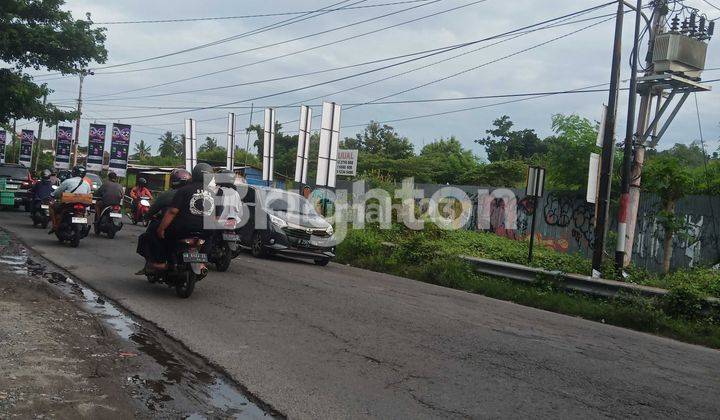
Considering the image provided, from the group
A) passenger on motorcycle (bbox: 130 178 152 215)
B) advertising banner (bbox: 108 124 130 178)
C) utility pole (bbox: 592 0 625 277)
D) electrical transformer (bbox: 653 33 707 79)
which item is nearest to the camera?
utility pole (bbox: 592 0 625 277)

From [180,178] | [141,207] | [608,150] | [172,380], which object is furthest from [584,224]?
[172,380]

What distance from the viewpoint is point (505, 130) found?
167 ft

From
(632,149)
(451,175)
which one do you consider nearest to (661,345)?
(632,149)

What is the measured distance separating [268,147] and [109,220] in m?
10.2

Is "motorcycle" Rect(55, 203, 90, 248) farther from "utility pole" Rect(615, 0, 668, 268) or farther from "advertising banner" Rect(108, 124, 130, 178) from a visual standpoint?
"advertising banner" Rect(108, 124, 130, 178)

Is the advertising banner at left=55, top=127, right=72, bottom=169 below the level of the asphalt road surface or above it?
above

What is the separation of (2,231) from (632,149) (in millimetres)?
16116

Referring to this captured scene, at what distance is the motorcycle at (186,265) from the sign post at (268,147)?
16.5 metres

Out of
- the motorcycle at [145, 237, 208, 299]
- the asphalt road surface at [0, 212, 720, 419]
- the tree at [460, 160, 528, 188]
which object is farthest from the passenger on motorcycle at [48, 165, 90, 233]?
the tree at [460, 160, 528, 188]

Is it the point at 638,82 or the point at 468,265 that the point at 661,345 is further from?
the point at 638,82

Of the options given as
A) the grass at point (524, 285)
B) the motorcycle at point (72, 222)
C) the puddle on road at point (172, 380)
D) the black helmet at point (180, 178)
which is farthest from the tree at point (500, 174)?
the puddle on road at point (172, 380)

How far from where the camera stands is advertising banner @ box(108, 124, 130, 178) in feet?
123

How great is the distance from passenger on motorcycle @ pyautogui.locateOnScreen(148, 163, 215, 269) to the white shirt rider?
233 inches

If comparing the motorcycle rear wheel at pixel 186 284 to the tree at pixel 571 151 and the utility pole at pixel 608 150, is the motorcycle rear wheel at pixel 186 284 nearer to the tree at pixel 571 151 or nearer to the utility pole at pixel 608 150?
the utility pole at pixel 608 150
